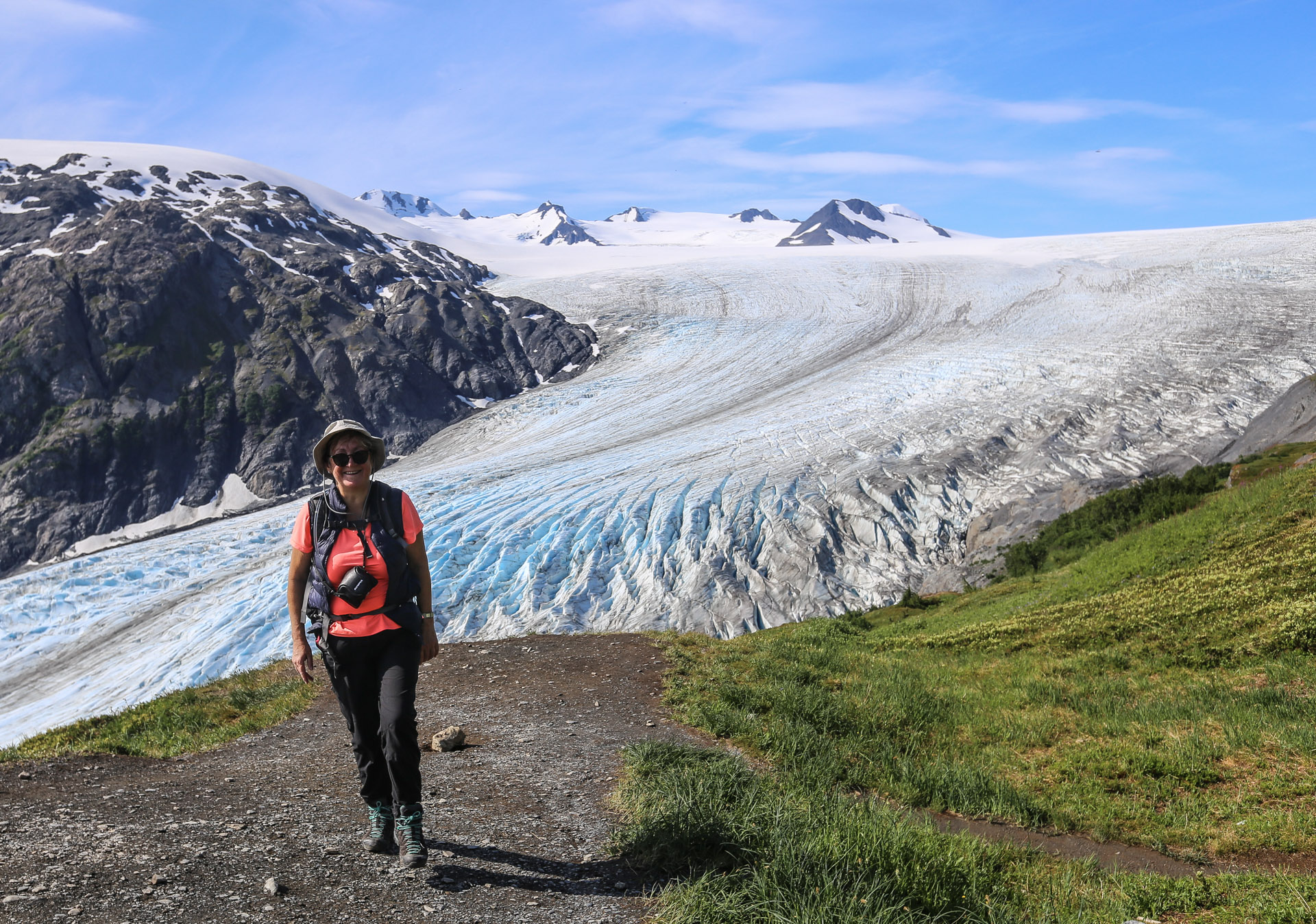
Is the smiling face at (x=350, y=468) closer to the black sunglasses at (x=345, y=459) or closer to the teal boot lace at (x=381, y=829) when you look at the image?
the black sunglasses at (x=345, y=459)

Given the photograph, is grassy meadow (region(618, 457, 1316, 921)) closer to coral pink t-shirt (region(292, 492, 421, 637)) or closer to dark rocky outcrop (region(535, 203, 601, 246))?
coral pink t-shirt (region(292, 492, 421, 637))

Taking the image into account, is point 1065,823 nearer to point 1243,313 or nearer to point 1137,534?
point 1137,534

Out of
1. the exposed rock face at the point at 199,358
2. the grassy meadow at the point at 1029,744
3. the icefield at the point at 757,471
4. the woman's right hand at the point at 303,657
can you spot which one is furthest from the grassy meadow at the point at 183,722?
the exposed rock face at the point at 199,358

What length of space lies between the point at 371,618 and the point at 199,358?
198 feet

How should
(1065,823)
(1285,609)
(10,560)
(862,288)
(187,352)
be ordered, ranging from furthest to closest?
(187,352)
(862,288)
(10,560)
(1285,609)
(1065,823)

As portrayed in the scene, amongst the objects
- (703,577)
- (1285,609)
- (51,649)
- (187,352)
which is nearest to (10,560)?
(187,352)

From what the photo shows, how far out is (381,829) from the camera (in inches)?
177

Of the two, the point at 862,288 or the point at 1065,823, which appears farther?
the point at 862,288

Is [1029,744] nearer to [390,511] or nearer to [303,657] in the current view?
[390,511]

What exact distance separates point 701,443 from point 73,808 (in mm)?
26107

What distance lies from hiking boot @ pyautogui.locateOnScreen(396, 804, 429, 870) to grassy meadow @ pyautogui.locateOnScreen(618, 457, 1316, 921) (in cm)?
113

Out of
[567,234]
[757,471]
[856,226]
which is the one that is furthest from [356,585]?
[567,234]

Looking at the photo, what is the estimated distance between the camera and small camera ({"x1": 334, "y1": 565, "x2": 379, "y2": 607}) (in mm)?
4410

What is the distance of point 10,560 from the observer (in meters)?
47.4
